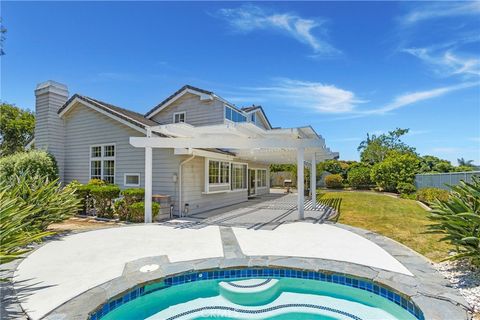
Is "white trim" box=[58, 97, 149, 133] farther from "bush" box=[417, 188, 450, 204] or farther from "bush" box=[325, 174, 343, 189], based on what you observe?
"bush" box=[325, 174, 343, 189]

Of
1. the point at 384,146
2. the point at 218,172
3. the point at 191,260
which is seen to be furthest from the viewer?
the point at 384,146

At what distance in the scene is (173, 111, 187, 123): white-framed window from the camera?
18672 mm

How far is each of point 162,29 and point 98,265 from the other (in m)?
11.5

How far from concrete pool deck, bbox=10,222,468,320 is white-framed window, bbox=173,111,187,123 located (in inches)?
406

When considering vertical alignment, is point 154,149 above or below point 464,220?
above

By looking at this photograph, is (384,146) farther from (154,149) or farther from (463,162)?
(154,149)

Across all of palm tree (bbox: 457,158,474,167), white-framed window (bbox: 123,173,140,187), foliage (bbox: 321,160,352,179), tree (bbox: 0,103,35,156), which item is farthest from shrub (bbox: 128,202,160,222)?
palm tree (bbox: 457,158,474,167)

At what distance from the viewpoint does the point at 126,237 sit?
8.92 metres

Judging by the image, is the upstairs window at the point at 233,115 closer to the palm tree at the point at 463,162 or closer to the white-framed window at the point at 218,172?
the white-framed window at the point at 218,172

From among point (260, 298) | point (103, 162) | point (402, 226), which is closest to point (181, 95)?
point (103, 162)

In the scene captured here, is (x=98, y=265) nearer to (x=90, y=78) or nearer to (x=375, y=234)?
(x=375, y=234)

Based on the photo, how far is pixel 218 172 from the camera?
16.2m

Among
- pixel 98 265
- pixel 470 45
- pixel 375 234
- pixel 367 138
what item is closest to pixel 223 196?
pixel 375 234

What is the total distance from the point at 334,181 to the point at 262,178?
1222 cm
